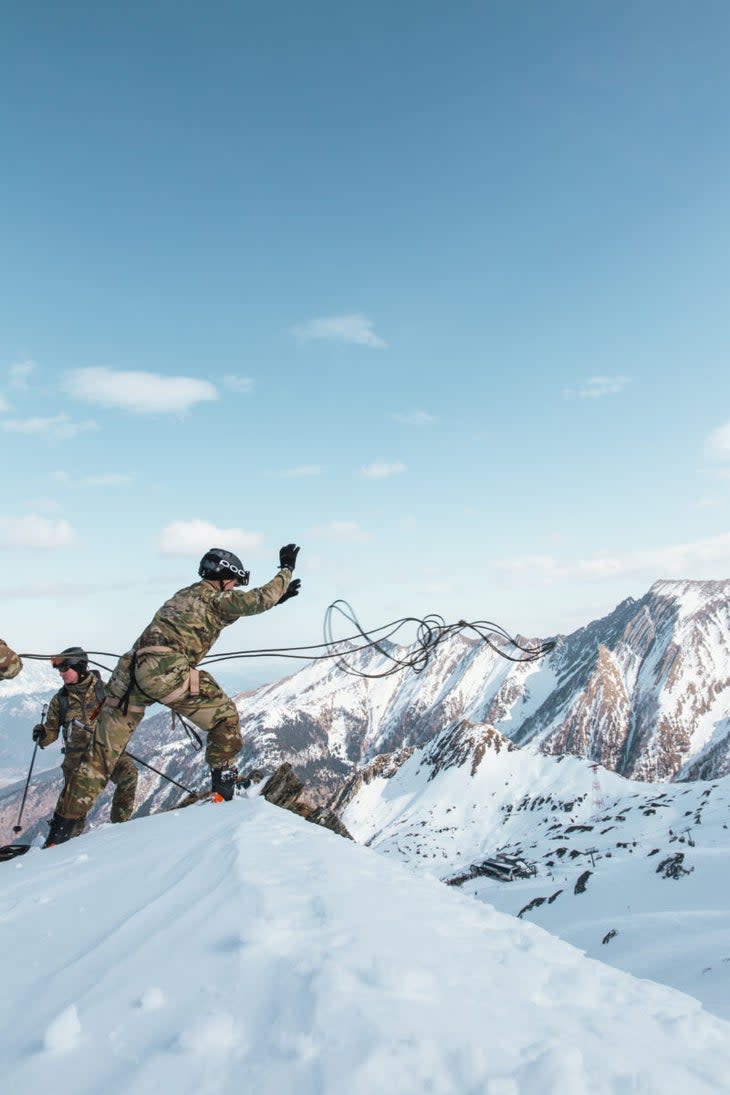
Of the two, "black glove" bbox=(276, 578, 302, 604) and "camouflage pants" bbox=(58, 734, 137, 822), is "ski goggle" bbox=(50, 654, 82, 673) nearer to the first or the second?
"camouflage pants" bbox=(58, 734, 137, 822)

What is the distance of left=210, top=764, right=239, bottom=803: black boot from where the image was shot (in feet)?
31.4

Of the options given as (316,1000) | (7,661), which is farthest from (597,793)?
(316,1000)

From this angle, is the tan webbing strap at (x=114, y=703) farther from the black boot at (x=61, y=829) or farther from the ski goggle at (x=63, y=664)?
the black boot at (x=61, y=829)

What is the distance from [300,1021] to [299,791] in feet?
45.7

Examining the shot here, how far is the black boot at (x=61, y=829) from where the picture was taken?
30.5 feet

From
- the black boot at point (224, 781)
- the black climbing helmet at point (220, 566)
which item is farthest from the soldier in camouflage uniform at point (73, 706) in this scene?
the black climbing helmet at point (220, 566)

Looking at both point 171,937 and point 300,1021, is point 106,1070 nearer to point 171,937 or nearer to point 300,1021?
point 300,1021

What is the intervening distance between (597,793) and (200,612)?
11219 centimetres

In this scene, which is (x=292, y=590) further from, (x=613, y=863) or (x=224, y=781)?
(x=613, y=863)

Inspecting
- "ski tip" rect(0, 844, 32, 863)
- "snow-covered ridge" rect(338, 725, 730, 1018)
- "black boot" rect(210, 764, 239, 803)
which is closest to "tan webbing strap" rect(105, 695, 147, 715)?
"black boot" rect(210, 764, 239, 803)

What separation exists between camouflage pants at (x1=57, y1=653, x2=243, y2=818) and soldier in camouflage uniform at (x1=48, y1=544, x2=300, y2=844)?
0.05ft

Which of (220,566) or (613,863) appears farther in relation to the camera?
(613,863)

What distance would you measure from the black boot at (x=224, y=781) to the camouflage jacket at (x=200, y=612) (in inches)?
80.7

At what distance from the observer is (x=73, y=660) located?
10.4 m
